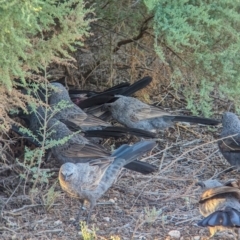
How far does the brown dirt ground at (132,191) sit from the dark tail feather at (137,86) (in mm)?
284

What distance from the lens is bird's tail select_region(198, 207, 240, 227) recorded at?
4544 millimetres

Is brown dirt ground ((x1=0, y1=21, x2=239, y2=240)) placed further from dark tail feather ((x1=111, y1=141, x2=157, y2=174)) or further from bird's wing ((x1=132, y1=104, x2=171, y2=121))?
bird's wing ((x1=132, y1=104, x2=171, y2=121))

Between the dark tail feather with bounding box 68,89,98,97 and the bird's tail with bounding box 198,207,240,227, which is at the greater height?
the bird's tail with bounding box 198,207,240,227

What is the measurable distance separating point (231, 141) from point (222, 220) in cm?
237

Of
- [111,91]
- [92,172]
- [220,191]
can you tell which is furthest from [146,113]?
[220,191]

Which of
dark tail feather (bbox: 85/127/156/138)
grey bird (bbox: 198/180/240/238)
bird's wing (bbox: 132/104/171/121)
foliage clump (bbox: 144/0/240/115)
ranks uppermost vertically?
foliage clump (bbox: 144/0/240/115)

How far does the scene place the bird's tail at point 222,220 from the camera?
454 centimetres

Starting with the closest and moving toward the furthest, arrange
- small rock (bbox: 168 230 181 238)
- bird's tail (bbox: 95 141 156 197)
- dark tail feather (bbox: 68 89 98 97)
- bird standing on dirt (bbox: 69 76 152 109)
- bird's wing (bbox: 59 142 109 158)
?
small rock (bbox: 168 230 181 238) → bird's tail (bbox: 95 141 156 197) → bird's wing (bbox: 59 142 109 158) → bird standing on dirt (bbox: 69 76 152 109) → dark tail feather (bbox: 68 89 98 97)

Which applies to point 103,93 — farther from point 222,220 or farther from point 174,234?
point 222,220

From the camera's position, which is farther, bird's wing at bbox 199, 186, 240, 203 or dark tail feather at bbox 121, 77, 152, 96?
dark tail feather at bbox 121, 77, 152, 96

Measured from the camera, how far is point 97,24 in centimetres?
748

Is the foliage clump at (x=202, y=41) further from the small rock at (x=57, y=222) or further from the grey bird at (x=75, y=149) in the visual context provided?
the small rock at (x=57, y=222)

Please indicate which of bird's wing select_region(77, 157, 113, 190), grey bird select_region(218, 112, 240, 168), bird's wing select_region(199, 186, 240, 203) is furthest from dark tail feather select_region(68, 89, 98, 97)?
bird's wing select_region(199, 186, 240, 203)

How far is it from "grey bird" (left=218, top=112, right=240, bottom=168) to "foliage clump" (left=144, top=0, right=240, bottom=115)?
24cm
